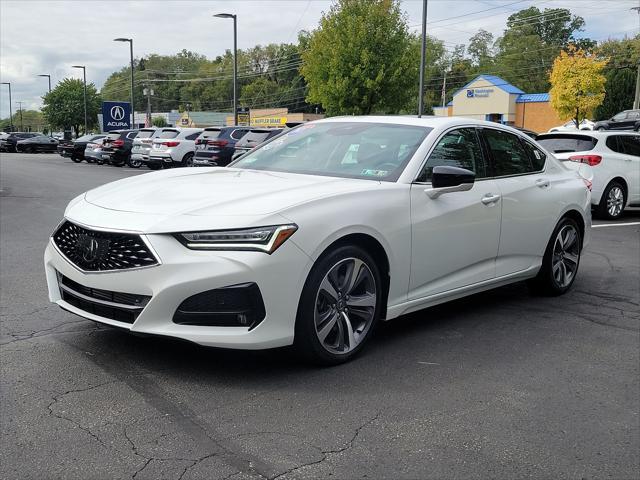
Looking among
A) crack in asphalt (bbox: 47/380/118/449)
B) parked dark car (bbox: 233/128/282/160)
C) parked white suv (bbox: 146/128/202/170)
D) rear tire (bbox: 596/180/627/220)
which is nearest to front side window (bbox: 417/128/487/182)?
crack in asphalt (bbox: 47/380/118/449)

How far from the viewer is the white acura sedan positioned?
12.1 ft

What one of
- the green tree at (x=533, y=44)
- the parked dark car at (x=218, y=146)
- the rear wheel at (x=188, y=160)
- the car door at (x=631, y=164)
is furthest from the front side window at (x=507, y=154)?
the green tree at (x=533, y=44)

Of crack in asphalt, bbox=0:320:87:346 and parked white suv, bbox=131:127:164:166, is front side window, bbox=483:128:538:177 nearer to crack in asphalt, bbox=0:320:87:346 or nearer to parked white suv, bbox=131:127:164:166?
crack in asphalt, bbox=0:320:87:346

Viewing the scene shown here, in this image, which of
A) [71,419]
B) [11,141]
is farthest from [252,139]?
[11,141]

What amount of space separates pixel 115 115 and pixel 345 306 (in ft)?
148

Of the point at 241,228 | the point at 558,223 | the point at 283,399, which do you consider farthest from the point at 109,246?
the point at 558,223

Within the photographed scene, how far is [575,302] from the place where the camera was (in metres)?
6.21

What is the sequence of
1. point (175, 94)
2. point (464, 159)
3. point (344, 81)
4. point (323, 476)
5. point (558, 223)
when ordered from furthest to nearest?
1. point (175, 94)
2. point (344, 81)
3. point (558, 223)
4. point (464, 159)
5. point (323, 476)

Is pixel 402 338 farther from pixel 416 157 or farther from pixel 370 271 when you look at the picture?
pixel 416 157

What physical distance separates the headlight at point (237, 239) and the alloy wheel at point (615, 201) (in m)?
10.6

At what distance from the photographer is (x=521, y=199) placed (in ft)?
18.5

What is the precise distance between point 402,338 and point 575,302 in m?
2.17

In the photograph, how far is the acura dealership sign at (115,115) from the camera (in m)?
45.5

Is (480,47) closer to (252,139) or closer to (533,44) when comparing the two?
(533,44)
